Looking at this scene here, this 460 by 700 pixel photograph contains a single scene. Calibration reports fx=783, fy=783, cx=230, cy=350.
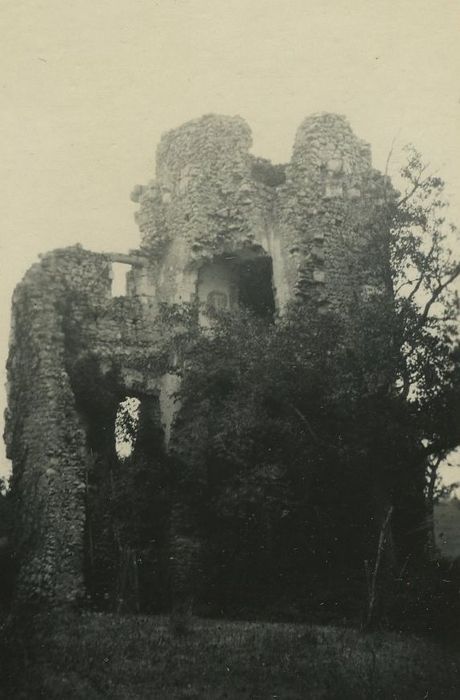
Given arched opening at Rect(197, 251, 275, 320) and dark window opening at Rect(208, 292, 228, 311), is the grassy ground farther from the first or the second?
arched opening at Rect(197, 251, 275, 320)

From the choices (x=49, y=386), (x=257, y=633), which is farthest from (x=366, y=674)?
(x=49, y=386)

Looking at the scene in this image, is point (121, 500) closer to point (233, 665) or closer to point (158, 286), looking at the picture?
point (158, 286)

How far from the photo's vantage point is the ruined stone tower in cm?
1620

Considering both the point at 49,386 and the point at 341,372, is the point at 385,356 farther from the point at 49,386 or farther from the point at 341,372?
the point at 49,386

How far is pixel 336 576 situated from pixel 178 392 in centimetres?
502

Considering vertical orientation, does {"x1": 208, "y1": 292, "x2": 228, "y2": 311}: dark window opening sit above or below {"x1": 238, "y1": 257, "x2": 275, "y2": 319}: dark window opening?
below

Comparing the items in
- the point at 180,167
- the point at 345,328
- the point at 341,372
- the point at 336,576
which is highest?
the point at 180,167

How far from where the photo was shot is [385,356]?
1492cm

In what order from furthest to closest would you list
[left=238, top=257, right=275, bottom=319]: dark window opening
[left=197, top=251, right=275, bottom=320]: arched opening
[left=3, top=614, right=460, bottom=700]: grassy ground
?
[left=238, top=257, right=275, bottom=319]: dark window opening < [left=197, top=251, right=275, bottom=320]: arched opening < [left=3, top=614, right=460, bottom=700]: grassy ground

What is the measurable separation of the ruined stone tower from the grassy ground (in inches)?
173

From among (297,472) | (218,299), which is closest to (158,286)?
(218,299)

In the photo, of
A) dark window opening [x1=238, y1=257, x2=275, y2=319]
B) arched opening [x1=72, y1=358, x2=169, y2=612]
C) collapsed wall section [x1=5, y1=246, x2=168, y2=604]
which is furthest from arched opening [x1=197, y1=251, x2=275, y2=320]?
arched opening [x1=72, y1=358, x2=169, y2=612]

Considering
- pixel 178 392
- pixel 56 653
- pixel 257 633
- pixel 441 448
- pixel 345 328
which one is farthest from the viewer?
pixel 178 392

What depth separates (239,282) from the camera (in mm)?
21078
